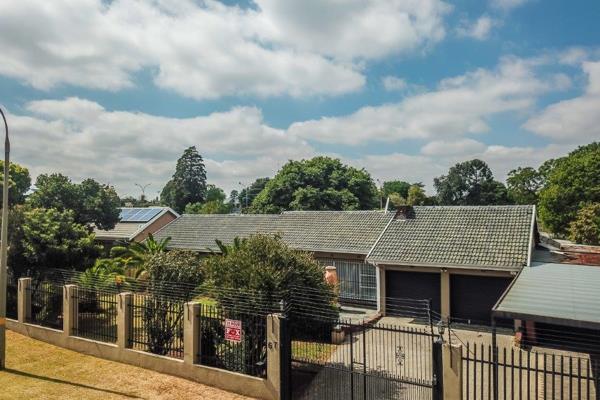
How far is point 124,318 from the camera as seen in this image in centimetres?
1395

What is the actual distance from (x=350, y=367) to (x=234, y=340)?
3366 mm

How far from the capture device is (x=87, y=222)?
31.3 meters

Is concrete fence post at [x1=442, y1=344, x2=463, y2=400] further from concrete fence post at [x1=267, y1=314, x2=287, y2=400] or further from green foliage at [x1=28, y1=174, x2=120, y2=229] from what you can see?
green foliage at [x1=28, y1=174, x2=120, y2=229]

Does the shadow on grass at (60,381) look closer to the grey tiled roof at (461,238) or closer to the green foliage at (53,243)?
the green foliage at (53,243)

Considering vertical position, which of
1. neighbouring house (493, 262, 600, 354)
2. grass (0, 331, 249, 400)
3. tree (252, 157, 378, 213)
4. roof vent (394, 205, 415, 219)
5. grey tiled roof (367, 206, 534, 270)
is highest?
tree (252, 157, 378, 213)

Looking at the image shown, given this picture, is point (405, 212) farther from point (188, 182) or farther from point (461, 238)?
point (188, 182)

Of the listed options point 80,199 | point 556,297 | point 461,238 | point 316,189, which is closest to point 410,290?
point 461,238

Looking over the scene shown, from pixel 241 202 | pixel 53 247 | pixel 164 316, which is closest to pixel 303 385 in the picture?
pixel 164 316

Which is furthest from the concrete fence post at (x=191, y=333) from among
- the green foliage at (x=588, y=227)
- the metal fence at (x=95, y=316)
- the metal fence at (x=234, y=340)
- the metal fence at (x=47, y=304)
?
the green foliage at (x=588, y=227)

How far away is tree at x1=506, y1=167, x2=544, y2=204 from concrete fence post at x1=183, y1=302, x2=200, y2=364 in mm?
75752

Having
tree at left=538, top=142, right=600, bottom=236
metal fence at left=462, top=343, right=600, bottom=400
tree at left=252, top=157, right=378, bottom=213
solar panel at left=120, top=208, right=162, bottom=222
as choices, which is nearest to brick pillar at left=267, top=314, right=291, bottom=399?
metal fence at left=462, top=343, right=600, bottom=400

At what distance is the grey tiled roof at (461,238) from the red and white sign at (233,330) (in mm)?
A: 10103

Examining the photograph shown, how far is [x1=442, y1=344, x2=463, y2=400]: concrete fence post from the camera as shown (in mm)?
9188

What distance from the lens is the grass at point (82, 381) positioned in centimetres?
1155
